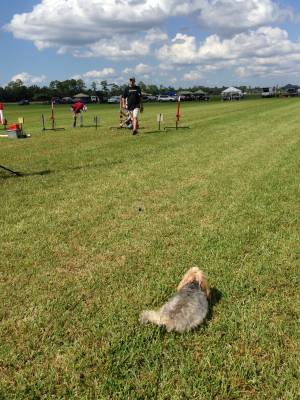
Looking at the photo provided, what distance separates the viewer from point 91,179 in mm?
9383

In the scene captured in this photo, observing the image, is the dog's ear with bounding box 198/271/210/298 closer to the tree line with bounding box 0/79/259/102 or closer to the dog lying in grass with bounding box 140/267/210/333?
the dog lying in grass with bounding box 140/267/210/333

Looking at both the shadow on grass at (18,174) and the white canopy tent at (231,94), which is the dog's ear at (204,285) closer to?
the shadow on grass at (18,174)

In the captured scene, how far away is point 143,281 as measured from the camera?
180 inches

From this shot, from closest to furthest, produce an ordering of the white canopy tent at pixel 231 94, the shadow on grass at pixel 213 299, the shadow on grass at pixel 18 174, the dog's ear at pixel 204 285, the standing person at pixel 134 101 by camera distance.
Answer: the shadow on grass at pixel 213 299 < the dog's ear at pixel 204 285 < the shadow on grass at pixel 18 174 < the standing person at pixel 134 101 < the white canopy tent at pixel 231 94

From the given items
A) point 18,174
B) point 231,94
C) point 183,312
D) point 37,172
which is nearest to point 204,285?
point 183,312

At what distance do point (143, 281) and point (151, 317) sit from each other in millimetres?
826

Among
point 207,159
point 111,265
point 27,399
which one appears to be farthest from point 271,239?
point 207,159

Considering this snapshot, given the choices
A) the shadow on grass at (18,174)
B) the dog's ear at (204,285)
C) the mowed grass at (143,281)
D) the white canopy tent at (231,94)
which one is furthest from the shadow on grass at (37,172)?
the white canopy tent at (231,94)

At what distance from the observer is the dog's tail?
372 centimetres

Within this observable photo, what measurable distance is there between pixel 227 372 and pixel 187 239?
105 inches

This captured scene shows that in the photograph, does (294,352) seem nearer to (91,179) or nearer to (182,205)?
(182,205)

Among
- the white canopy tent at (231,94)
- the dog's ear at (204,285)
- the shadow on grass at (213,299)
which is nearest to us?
the shadow on grass at (213,299)

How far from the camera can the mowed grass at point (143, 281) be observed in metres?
3.15

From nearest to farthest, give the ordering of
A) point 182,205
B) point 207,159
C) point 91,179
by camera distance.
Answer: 1. point 182,205
2. point 91,179
3. point 207,159
